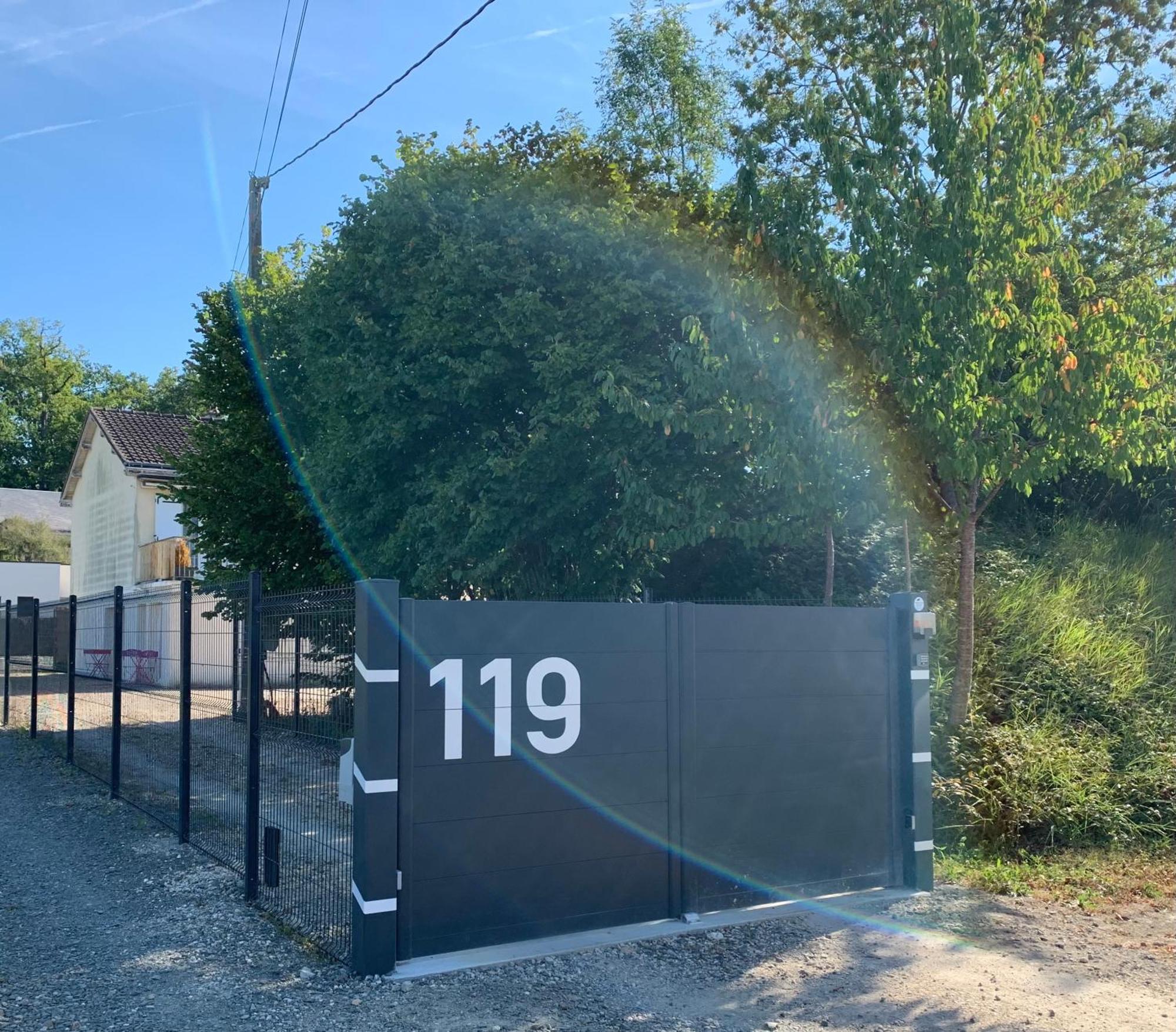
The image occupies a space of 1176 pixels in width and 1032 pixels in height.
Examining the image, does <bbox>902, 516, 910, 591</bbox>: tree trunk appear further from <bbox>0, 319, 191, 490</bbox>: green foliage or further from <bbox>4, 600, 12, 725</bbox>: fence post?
<bbox>0, 319, 191, 490</bbox>: green foliage

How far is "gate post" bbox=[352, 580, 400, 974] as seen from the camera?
544cm

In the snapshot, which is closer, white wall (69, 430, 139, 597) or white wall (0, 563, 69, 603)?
white wall (69, 430, 139, 597)

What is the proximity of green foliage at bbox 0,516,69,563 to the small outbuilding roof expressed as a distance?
9.83 m

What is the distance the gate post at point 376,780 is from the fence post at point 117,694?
5.53 m

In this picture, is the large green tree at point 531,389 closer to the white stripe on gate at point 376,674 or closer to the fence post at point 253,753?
the fence post at point 253,753

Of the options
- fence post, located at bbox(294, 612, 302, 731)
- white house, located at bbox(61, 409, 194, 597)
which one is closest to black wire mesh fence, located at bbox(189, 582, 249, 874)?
fence post, located at bbox(294, 612, 302, 731)

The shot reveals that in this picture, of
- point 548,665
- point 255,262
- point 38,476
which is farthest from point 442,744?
point 38,476

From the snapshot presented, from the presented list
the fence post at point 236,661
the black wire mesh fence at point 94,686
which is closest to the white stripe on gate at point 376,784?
the fence post at point 236,661

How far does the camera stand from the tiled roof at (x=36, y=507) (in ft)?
159

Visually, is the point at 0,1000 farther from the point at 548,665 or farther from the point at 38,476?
the point at 38,476

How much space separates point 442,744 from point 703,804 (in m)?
1.79

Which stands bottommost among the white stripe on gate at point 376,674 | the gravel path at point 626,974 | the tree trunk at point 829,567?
the gravel path at point 626,974

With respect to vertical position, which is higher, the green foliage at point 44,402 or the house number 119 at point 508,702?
the green foliage at point 44,402

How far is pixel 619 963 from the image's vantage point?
19.1 feet
